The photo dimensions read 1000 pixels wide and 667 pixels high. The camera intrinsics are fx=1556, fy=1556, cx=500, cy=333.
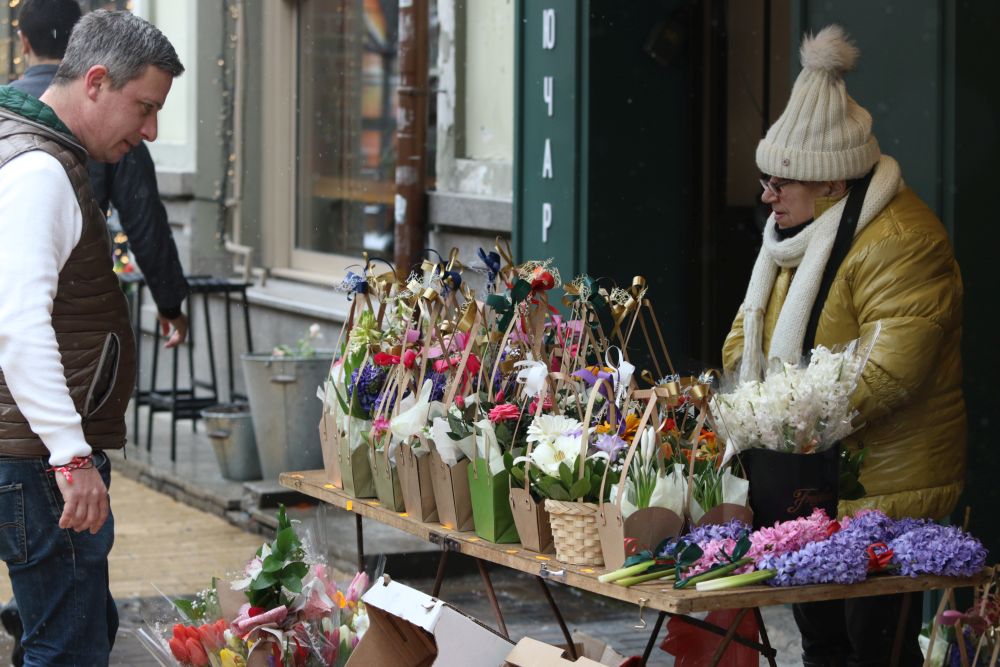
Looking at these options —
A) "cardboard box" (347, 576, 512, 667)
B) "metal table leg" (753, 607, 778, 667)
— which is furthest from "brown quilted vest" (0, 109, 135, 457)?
"metal table leg" (753, 607, 778, 667)

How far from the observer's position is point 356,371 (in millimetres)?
4566

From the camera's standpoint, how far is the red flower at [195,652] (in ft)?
14.0

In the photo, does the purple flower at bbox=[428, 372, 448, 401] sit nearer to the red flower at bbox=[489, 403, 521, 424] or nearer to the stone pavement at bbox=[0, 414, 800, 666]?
the red flower at bbox=[489, 403, 521, 424]

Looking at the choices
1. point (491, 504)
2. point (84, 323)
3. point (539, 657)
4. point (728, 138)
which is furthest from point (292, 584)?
point (728, 138)

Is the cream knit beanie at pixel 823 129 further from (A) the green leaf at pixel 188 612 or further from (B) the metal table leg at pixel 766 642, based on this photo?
(A) the green leaf at pixel 188 612

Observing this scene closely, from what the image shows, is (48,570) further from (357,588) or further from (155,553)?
(155,553)

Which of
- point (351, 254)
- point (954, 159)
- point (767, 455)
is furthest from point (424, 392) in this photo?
point (351, 254)

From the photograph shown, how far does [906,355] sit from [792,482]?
2.16 ft

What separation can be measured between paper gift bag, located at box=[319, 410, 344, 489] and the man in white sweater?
1059mm

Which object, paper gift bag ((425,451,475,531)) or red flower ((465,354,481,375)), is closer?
paper gift bag ((425,451,475,531))

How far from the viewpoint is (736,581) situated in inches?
133

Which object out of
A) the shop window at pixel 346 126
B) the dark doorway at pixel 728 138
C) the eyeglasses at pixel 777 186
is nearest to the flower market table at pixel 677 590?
the eyeglasses at pixel 777 186

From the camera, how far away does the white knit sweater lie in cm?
321

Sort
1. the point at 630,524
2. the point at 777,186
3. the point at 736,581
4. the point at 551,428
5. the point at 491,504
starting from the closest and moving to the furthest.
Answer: the point at 736,581
the point at 630,524
the point at 551,428
the point at 491,504
the point at 777,186
